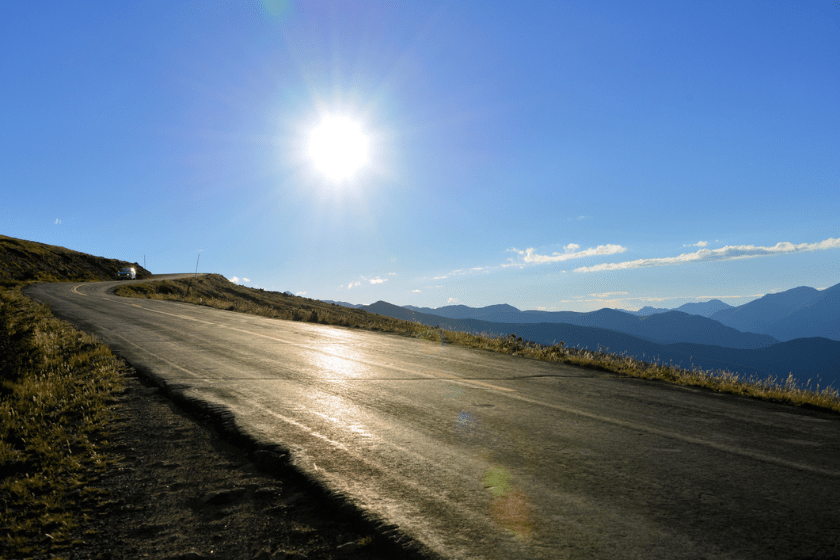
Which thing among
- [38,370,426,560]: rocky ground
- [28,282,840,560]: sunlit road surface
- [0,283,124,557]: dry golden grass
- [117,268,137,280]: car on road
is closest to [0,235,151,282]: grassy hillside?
[117,268,137,280]: car on road

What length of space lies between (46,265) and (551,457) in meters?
64.2

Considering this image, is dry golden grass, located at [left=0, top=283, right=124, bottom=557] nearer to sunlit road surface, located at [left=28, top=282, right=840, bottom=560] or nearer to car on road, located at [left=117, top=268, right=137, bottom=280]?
sunlit road surface, located at [left=28, top=282, right=840, bottom=560]

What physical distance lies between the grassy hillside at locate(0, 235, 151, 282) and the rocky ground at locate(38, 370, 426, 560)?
43303 mm

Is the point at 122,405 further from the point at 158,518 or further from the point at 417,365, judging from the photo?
the point at 417,365

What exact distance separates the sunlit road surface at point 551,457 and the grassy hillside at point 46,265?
43159mm

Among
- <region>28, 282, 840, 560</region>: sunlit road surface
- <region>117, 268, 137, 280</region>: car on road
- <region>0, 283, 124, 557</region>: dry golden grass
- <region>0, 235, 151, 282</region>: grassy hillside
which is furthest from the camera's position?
<region>117, 268, 137, 280</region>: car on road

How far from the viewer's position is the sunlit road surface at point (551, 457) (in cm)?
244

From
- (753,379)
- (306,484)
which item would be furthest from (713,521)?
(753,379)

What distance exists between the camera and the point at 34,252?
164ft

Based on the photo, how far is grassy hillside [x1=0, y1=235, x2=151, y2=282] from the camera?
135 feet

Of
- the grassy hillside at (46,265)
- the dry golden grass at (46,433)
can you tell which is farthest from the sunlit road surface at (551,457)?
the grassy hillside at (46,265)

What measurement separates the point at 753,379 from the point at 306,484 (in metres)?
9.55

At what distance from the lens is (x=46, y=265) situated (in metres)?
49.0

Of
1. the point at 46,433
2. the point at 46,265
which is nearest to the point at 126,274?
the point at 46,265
